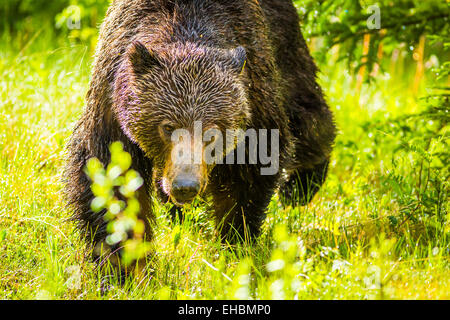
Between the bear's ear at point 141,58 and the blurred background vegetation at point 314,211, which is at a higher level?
the bear's ear at point 141,58

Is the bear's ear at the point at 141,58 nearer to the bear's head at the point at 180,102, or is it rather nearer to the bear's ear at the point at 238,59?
the bear's head at the point at 180,102

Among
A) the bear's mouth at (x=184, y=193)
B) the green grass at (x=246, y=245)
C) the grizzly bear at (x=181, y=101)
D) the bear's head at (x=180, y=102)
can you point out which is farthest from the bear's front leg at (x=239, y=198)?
the bear's mouth at (x=184, y=193)

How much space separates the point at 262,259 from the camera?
165 inches

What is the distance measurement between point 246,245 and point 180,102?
1.12m

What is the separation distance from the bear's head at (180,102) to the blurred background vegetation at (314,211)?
1.92ft

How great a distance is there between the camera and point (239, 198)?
463 cm

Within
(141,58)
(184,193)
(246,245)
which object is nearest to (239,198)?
(246,245)

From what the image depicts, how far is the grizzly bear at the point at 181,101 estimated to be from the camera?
3883 mm

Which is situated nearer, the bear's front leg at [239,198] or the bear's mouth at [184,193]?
the bear's mouth at [184,193]

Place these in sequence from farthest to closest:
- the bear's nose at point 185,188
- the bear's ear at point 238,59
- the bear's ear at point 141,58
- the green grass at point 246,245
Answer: the bear's ear at point 238,59, the bear's ear at point 141,58, the bear's nose at point 185,188, the green grass at point 246,245

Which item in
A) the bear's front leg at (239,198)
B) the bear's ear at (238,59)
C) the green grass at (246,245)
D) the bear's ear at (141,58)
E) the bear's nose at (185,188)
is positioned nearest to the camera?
the green grass at (246,245)

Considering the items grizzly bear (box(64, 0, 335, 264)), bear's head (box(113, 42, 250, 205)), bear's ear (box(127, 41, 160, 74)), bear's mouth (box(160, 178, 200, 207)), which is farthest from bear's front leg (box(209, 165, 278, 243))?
bear's ear (box(127, 41, 160, 74))

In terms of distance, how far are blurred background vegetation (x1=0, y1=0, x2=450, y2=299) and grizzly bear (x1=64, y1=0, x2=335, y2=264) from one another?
276 millimetres

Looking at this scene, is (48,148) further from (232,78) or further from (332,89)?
(332,89)
